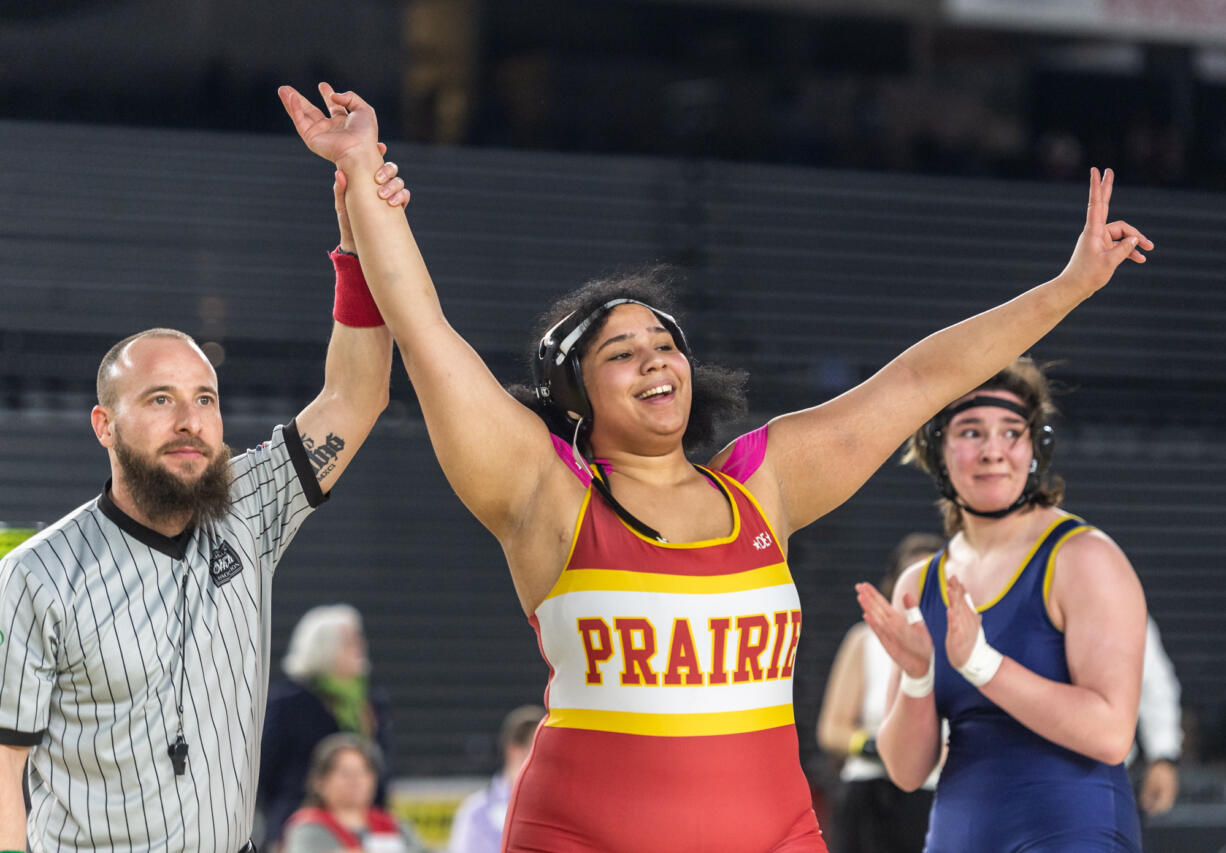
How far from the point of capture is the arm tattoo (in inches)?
106

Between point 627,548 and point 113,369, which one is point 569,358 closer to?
point 627,548

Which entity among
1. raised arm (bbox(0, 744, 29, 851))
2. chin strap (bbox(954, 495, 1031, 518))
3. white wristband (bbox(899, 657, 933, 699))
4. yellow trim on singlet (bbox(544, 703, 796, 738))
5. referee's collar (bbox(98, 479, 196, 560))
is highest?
chin strap (bbox(954, 495, 1031, 518))

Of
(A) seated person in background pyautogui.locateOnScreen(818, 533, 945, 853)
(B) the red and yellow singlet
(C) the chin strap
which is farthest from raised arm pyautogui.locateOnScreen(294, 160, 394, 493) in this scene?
(A) seated person in background pyautogui.locateOnScreen(818, 533, 945, 853)

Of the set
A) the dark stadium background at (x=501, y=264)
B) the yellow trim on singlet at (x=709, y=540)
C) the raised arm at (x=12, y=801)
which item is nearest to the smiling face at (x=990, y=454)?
the yellow trim on singlet at (x=709, y=540)

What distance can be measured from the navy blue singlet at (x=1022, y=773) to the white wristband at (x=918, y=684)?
0.21 feet

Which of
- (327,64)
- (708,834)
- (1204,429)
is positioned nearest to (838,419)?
(708,834)

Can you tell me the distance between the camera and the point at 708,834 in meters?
2.32

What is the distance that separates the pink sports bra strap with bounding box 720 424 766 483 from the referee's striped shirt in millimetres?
874

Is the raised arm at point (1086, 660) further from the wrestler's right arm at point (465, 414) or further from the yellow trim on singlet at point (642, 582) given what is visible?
the wrestler's right arm at point (465, 414)

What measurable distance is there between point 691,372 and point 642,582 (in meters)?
0.53

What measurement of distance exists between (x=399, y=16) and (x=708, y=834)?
28.7ft

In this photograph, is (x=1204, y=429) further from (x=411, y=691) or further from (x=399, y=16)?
(x=399, y=16)

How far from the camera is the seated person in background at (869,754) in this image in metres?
4.57

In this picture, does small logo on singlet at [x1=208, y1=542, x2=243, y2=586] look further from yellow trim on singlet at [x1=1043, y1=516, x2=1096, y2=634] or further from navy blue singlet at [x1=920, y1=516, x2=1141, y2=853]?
yellow trim on singlet at [x1=1043, y1=516, x2=1096, y2=634]
